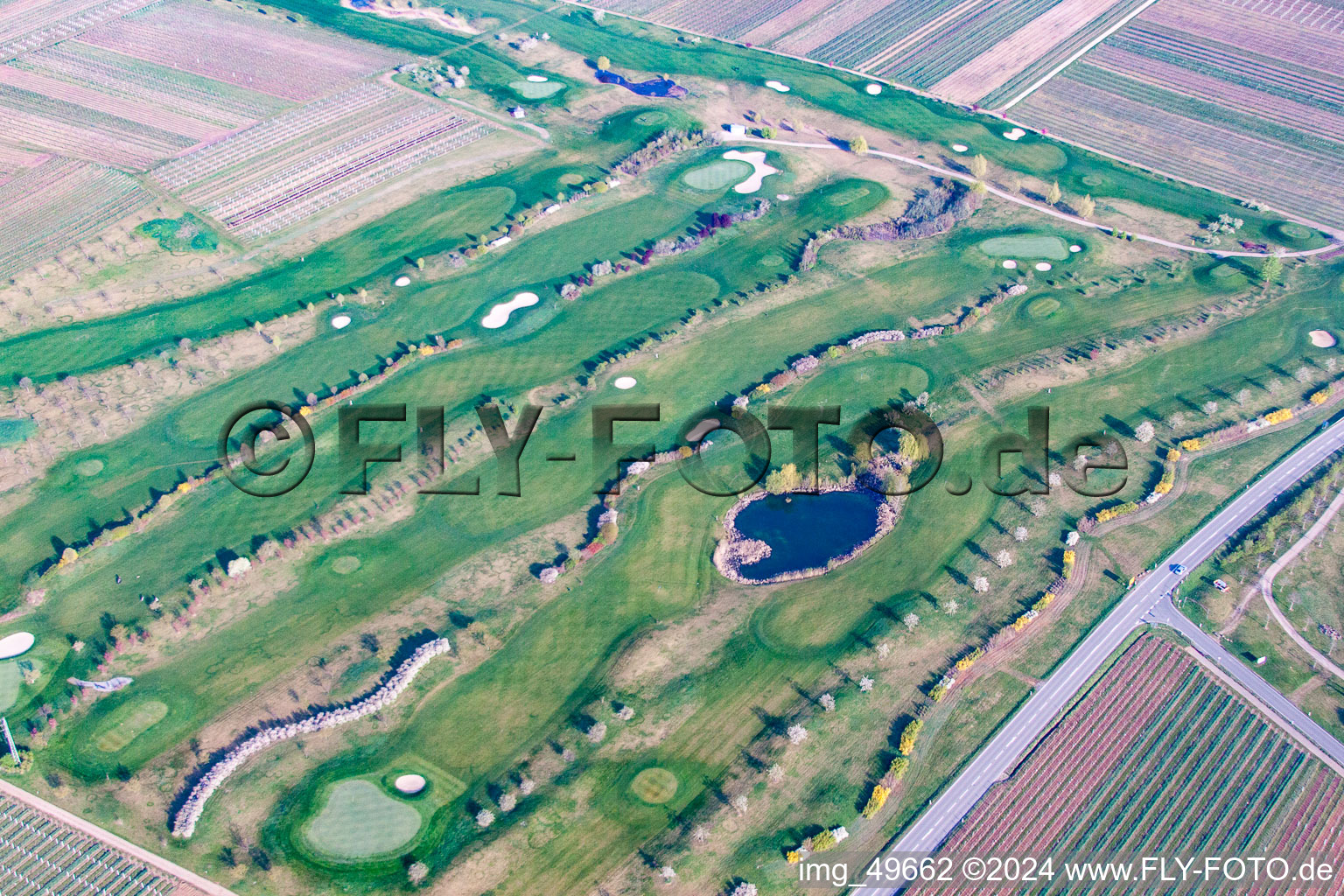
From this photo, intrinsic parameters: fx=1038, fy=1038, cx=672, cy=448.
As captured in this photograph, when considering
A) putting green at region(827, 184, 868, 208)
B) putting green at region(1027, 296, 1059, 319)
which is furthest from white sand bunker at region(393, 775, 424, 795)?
putting green at region(827, 184, 868, 208)

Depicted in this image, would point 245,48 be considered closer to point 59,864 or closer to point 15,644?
point 15,644

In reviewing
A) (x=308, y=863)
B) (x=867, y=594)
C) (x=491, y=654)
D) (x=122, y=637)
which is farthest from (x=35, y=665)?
(x=867, y=594)

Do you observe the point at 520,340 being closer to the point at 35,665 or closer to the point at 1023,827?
the point at 35,665

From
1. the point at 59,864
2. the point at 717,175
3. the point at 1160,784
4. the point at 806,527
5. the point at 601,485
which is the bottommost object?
the point at 59,864

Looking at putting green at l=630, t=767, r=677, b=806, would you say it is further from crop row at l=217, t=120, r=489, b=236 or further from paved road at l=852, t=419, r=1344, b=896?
crop row at l=217, t=120, r=489, b=236

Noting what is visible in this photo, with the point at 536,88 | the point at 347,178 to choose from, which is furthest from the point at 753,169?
the point at 347,178
